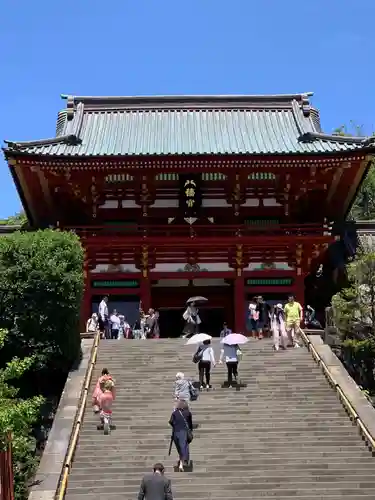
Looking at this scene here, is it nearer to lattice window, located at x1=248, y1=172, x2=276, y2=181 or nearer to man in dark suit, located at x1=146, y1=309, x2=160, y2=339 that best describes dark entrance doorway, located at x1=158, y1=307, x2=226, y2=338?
man in dark suit, located at x1=146, y1=309, x2=160, y2=339

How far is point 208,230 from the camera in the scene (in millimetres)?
28031

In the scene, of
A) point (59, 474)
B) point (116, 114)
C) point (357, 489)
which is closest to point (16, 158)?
point (116, 114)

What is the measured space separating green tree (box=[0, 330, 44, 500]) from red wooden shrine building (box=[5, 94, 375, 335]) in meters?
12.0

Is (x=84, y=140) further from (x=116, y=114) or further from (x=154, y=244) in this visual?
(x=154, y=244)

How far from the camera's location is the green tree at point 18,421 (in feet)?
39.6

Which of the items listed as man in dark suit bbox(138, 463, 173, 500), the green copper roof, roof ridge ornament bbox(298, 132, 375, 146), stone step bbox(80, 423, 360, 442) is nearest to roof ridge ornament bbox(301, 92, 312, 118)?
the green copper roof

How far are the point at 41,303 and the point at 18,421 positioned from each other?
707 centimetres

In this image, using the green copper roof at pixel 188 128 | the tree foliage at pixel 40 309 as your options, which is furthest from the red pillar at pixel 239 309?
the tree foliage at pixel 40 309

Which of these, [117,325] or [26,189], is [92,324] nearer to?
[117,325]

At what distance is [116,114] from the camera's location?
113ft

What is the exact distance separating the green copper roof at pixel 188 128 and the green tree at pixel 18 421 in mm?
13366

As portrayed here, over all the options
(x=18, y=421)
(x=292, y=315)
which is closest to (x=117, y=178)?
(x=292, y=315)

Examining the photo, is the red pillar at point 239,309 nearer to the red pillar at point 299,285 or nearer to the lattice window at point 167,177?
the red pillar at point 299,285

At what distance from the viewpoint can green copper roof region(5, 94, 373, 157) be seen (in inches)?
1125
